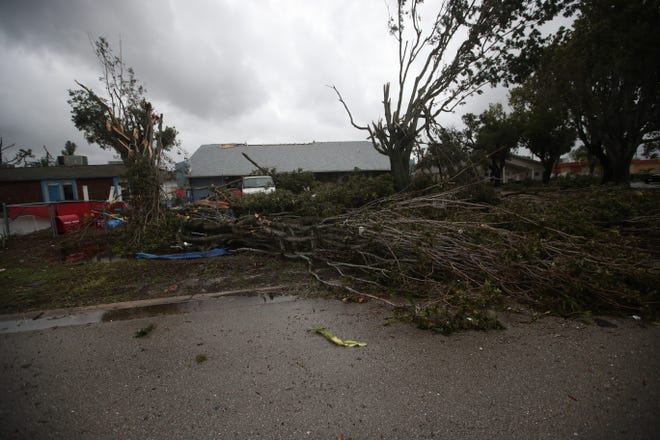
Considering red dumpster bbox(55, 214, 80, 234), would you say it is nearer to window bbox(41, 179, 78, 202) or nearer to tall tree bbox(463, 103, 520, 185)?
window bbox(41, 179, 78, 202)

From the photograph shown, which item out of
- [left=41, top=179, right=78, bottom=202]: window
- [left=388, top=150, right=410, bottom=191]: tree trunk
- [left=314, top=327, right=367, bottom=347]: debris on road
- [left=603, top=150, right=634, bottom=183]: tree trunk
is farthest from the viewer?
[left=41, top=179, right=78, bottom=202]: window

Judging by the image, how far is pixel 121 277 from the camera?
4.68 m

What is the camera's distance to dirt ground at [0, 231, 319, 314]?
156 inches

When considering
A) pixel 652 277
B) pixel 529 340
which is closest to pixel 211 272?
pixel 529 340

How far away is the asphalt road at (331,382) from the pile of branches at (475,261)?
38 centimetres

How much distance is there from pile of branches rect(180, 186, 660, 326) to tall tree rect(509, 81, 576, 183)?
19329 millimetres

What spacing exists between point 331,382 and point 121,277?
14.1ft

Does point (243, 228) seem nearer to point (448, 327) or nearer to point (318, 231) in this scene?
point (318, 231)

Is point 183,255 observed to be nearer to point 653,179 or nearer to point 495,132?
point 495,132

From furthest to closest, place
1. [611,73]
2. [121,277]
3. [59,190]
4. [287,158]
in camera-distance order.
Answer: [287,158] < [59,190] < [611,73] < [121,277]

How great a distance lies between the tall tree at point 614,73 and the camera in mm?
9500

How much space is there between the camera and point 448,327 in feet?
9.02

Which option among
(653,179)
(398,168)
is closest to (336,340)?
(398,168)

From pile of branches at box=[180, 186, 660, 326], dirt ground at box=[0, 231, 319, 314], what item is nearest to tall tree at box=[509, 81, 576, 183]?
pile of branches at box=[180, 186, 660, 326]
